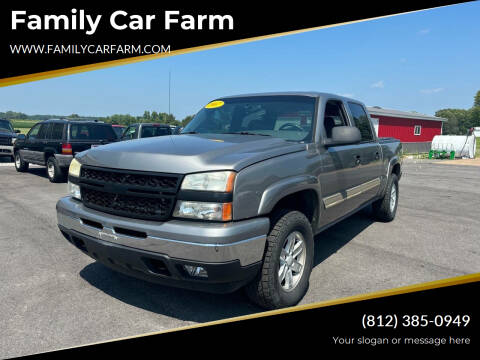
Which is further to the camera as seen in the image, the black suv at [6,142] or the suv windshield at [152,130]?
the black suv at [6,142]

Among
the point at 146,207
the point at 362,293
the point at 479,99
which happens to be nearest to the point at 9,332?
the point at 146,207

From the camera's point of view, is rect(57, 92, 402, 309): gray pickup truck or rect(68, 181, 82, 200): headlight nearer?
rect(57, 92, 402, 309): gray pickup truck

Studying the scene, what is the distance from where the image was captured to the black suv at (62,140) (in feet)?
32.0

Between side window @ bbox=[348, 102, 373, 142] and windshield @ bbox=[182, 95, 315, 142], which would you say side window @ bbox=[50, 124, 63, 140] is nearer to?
windshield @ bbox=[182, 95, 315, 142]

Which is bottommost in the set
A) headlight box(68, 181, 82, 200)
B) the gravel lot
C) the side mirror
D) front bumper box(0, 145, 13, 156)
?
the gravel lot

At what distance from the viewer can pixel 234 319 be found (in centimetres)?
275

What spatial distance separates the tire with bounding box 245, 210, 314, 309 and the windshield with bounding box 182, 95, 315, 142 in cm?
92

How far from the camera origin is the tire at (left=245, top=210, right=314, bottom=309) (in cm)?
266

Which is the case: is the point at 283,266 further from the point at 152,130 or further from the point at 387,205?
the point at 152,130

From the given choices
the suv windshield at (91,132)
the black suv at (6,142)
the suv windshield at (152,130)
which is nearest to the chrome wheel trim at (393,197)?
the suv windshield at (152,130)

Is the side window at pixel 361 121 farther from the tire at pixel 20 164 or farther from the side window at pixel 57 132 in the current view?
the tire at pixel 20 164

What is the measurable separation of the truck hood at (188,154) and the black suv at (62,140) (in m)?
7.36

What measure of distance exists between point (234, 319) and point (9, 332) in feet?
5.41

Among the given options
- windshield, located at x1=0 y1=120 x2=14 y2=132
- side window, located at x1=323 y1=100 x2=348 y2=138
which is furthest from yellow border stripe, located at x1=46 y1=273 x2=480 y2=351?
windshield, located at x1=0 y1=120 x2=14 y2=132
